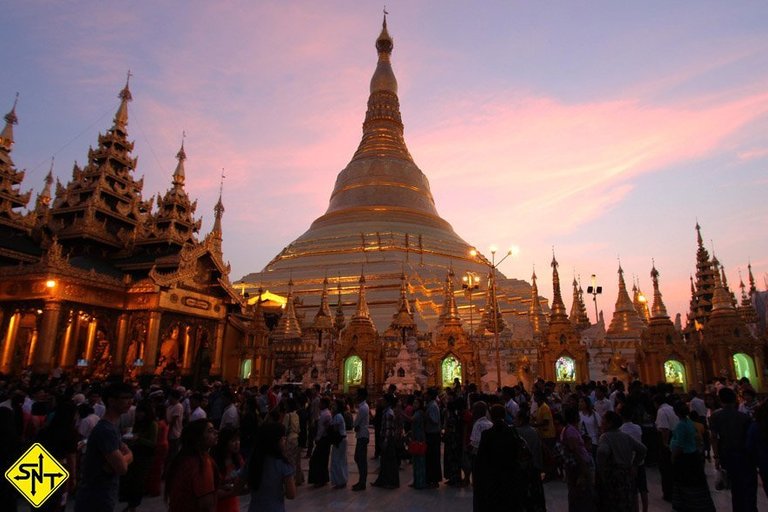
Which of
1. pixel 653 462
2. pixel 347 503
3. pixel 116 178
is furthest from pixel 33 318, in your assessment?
pixel 653 462

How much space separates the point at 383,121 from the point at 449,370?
1367 inches

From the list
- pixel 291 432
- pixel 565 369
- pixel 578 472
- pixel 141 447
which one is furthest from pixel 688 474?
pixel 565 369

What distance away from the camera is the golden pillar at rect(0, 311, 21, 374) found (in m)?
19.5

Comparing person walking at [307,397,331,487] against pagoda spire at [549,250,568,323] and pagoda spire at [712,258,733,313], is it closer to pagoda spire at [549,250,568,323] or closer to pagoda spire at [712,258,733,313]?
pagoda spire at [549,250,568,323]

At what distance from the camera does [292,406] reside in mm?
8250

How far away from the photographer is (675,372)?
22.9 metres

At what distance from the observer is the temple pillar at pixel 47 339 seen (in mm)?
18183

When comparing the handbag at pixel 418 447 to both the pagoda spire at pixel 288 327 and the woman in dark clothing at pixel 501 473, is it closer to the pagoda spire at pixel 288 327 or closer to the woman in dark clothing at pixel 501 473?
the woman in dark clothing at pixel 501 473

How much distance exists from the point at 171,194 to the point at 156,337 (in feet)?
31.6

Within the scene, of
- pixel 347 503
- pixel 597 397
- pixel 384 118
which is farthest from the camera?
pixel 384 118

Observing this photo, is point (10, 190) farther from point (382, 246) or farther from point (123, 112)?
point (382, 246)

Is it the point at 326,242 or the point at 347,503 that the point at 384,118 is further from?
the point at 347,503

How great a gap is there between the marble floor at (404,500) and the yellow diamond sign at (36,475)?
2689 millimetres

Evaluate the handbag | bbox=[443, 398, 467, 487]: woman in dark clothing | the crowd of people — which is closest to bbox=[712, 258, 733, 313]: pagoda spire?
the crowd of people
